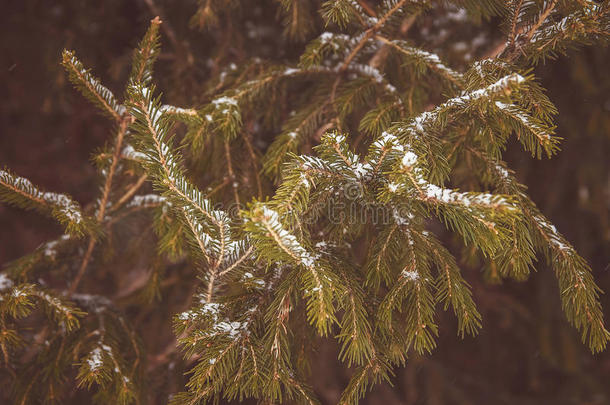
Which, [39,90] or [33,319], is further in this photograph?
[39,90]

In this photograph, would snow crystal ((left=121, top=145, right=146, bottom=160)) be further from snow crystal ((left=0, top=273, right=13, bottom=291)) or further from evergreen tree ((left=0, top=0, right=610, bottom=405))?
snow crystal ((left=0, top=273, right=13, bottom=291))

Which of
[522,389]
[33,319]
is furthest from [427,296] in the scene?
[522,389]

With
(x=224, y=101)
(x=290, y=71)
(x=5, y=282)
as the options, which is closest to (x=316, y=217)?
(x=224, y=101)

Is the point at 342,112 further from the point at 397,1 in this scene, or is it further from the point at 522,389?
the point at 522,389

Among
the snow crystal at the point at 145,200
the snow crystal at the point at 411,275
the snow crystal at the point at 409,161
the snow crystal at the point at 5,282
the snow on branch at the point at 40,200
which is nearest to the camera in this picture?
the snow crystal at the point at 409,161

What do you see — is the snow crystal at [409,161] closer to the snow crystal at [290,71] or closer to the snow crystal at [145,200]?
the snow crystal at [290,71]

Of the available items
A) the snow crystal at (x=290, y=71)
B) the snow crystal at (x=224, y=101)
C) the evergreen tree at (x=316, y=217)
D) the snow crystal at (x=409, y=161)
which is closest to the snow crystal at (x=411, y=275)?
the evergreen tree at (x=316, y=217)

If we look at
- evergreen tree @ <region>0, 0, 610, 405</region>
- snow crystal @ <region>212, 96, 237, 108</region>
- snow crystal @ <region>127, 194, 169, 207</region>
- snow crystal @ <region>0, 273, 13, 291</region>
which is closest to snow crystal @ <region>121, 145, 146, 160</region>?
evergreen tree @ <region>0, 0, 610, 405</region>

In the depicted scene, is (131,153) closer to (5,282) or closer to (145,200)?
(145,200)
